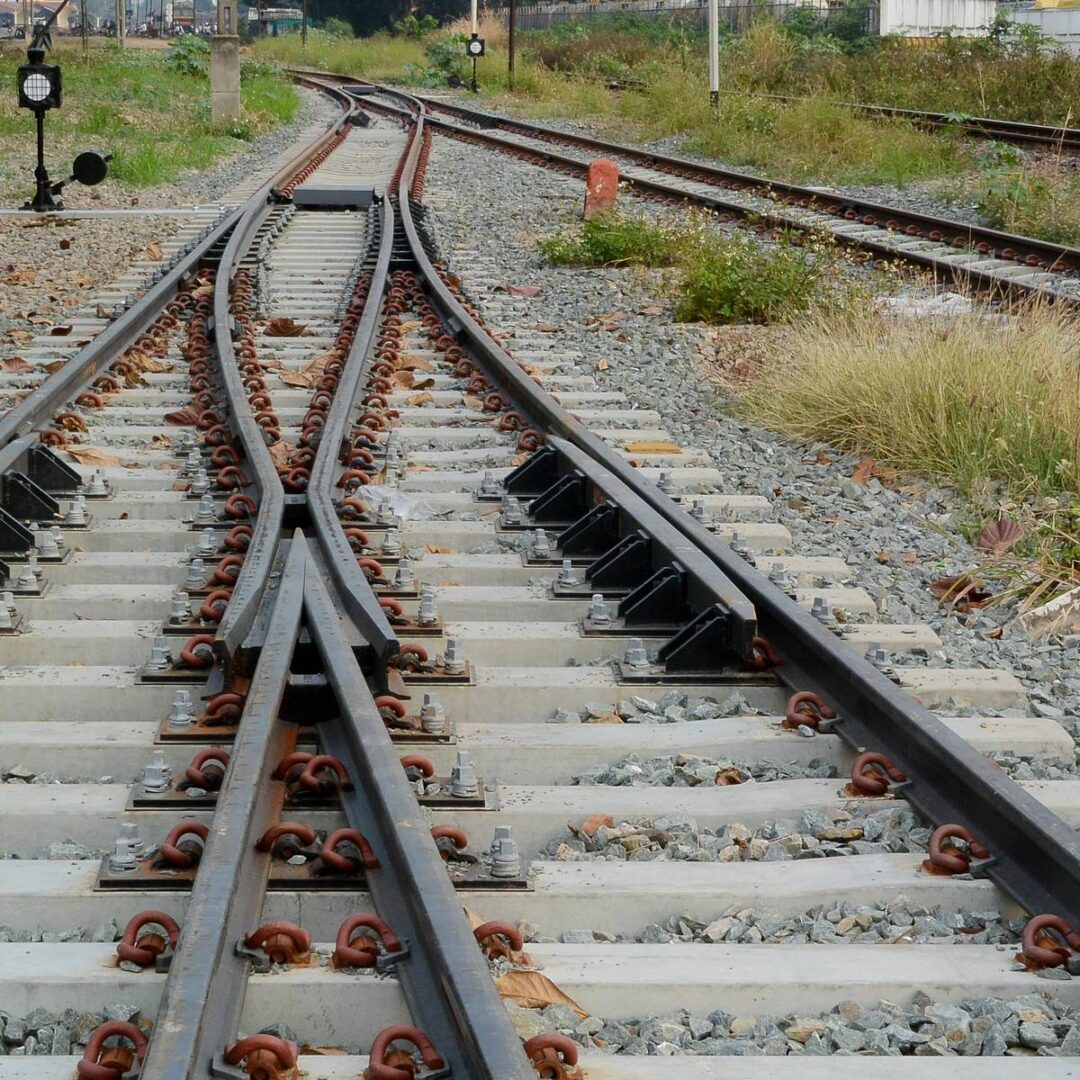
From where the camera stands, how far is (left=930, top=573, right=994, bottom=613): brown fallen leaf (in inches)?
204

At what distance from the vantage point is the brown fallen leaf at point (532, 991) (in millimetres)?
2648

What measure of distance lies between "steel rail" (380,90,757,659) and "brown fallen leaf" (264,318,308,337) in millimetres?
809

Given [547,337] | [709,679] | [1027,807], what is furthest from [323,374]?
[1027,807]

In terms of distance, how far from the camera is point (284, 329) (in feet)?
30.1

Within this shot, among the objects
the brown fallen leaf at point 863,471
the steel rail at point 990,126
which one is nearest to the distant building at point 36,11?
the steel rail at point 990,126

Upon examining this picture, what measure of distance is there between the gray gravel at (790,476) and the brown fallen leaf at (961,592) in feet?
0.14

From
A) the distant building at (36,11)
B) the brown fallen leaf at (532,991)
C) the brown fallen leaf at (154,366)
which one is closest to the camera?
the brown fallen leaf at (532,991)

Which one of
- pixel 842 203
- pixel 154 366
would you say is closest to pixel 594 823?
pixel 154 366

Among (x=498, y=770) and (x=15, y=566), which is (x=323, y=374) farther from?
(x=498, y=770)

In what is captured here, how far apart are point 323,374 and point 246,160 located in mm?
15011

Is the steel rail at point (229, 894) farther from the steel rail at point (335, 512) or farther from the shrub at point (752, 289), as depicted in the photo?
Result: the shrub at point (752, 289)

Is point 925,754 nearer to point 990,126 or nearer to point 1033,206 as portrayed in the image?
point 1033,206

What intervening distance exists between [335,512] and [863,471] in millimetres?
2491

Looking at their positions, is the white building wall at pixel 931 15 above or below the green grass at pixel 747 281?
above
